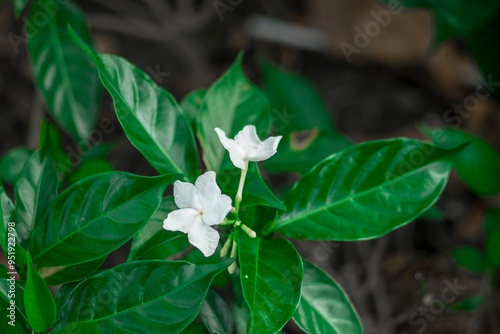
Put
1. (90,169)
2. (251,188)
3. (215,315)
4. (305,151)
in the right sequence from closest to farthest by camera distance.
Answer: (251,188)
(215,315)
(90,169)
(305,151)

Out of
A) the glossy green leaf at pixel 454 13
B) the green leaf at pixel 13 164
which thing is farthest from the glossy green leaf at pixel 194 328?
the glossy green leaf at pixel 454 13

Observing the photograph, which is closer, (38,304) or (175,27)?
(38,304)

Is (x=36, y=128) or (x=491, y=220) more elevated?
(x=491, y=220)


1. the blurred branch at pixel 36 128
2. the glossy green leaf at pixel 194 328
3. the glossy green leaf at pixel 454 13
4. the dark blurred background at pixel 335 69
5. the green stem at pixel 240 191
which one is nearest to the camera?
the green stem at pixel 240 191

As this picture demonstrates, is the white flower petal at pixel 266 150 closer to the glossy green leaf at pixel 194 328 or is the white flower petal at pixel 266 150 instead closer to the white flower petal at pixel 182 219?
the white flower petal at pixel 182 219

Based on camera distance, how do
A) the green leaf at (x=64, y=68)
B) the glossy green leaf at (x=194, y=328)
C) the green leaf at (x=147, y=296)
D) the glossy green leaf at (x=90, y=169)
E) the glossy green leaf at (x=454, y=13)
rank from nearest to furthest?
the green leaf at (x=147, y=296) → the glossy green leaf at (x=194, y=328) → the glossy green leaf at (x=90, y=169) → the green leaf at (x=64, y=68) → the glossy green leaf at (x=454, y=13)

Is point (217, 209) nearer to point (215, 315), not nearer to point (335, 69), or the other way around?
point (215, 315)

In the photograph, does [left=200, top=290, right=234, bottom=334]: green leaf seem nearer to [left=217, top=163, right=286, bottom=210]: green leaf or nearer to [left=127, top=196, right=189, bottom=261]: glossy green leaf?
[left=127, top=196, right=189, bottom=261]: glossy green leaf

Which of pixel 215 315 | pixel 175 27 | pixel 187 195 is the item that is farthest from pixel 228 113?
pixel 175 27
